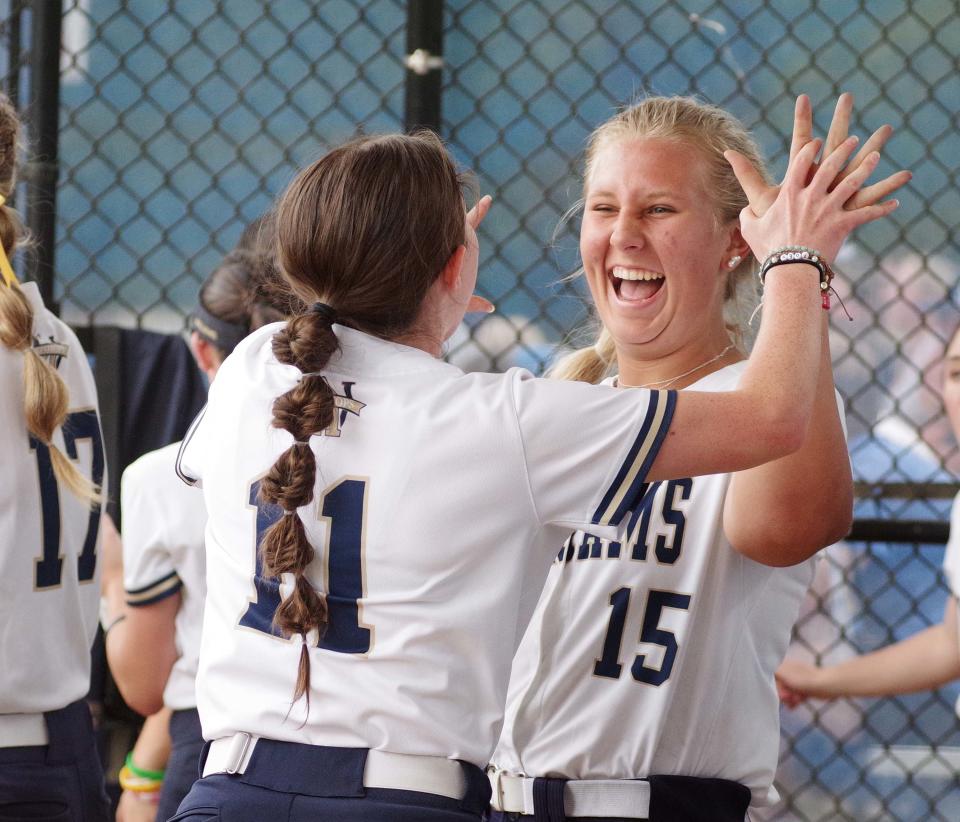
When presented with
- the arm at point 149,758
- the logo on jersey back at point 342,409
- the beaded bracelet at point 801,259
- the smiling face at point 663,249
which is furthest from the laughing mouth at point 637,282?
the arm at point 149,758

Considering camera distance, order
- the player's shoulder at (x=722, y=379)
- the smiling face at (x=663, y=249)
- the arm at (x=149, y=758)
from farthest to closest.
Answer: the arm at (x=149, y=758), the smiling face at (x=663, y=249), the player's shoulder at (x=722, y=379)

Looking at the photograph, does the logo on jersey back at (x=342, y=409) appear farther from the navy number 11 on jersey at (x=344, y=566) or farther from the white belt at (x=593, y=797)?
the white belt at (x=593, y=797)

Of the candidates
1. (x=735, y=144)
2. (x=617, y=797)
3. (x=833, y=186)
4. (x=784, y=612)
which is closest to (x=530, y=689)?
(x=617, y=797)

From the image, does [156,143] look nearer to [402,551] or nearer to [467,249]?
[467,249]

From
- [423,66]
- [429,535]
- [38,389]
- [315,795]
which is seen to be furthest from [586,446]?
[423,66]

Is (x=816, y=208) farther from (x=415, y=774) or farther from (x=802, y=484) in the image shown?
(x=415, y=774)

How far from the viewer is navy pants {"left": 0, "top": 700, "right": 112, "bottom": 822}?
186cm

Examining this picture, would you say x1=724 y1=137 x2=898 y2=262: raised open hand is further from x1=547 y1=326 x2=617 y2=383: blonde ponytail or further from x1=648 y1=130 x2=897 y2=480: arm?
x1=547 y1=326 x2=617 y2=383: blonde ponytail

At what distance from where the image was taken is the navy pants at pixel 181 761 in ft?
8.07

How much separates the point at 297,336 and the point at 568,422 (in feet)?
1.03

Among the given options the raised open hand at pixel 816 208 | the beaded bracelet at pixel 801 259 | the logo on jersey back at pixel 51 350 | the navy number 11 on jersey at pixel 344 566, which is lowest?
the navy number 11 on jersey at pixel 344 566

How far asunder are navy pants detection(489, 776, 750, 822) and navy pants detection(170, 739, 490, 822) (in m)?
0.29

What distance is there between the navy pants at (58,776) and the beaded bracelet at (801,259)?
131cm

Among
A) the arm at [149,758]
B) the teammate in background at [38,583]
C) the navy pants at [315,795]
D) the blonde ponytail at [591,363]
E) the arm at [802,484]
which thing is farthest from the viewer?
the arm at [149,758]
